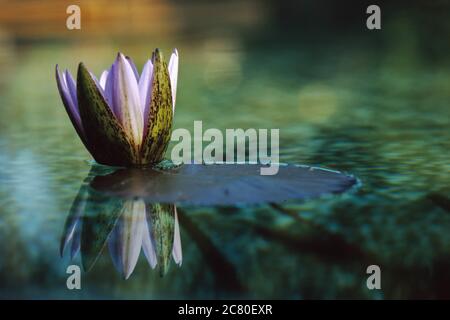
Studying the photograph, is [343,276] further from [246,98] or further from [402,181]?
[246,98]

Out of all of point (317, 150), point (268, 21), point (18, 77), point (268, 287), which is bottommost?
point (268, 287)

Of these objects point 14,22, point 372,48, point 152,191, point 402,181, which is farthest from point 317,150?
point 14,22

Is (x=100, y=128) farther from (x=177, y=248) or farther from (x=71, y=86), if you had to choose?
(x=177, y=248)

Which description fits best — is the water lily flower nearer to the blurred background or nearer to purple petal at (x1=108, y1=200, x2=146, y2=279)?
the blurred background

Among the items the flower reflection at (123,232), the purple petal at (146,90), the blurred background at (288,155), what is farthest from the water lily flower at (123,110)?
the flower reflection at (123,232)

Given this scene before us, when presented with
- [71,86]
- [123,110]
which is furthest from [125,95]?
[71,86]

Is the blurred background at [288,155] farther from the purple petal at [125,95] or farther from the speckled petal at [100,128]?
the purple petal at [125,95]
